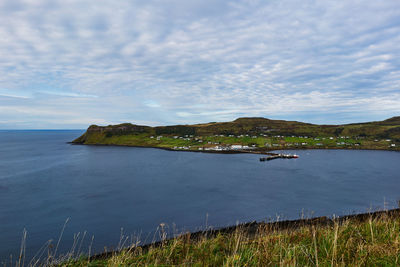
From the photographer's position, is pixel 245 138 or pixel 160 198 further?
pixel 245 138

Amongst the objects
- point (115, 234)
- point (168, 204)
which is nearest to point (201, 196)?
point (168, 204)

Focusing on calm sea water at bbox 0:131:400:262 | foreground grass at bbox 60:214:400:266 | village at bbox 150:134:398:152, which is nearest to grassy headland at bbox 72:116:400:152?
village at bbox 150:134:398:152

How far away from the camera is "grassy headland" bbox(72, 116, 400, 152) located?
454 feet

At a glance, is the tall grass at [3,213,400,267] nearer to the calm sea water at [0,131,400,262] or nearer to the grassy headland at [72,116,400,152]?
the calm sea water at [0,131,400,262]

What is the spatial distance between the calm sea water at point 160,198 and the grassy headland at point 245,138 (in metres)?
66.9

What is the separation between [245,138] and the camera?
518 ft

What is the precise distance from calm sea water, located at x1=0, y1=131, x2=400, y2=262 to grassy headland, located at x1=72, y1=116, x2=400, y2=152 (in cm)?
6687

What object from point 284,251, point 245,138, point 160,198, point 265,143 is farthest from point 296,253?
point 245,138

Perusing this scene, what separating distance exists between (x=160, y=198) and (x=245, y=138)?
122235mm

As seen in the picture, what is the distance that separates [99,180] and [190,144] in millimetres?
87897

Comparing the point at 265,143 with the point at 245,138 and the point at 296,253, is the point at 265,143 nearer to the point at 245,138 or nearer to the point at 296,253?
the point at 245,138

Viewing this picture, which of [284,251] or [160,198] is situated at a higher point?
[284,251]

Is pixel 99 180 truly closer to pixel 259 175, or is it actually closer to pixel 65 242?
pixel 65 242

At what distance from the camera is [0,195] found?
43.8 meters
